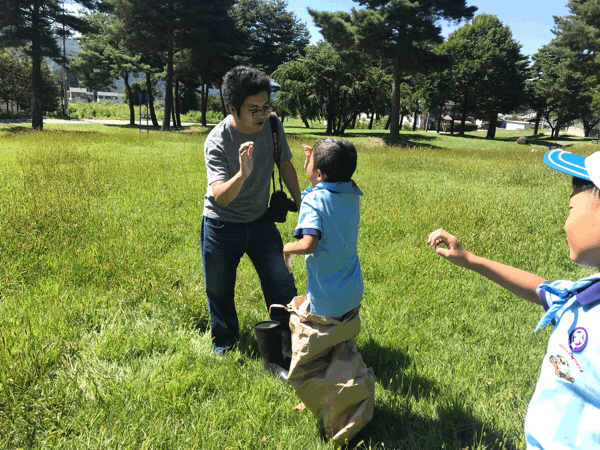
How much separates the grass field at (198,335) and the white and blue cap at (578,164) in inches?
69.7

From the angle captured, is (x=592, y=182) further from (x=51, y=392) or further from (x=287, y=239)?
(x=287, y=239)

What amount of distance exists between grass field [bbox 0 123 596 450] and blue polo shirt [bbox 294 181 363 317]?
83 centimetres

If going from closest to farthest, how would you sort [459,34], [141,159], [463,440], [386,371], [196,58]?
[463,440]
[386,371]
[141,159]
[196,58]
[459,34]

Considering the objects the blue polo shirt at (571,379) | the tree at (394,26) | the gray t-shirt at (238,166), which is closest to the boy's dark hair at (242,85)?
the gray t-shirt at (238,166)

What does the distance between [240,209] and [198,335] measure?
130cm

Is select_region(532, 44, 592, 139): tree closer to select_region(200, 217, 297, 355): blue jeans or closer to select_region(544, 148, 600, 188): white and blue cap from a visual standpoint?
select_region(200, 217, 297, 355): blue jeans

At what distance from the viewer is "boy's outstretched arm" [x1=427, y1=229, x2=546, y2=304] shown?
1425 millimetres

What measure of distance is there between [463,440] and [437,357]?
2.63 ft

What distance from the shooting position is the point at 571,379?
3.36 feet

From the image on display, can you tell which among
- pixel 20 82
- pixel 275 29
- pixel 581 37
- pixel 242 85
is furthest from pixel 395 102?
pixel 20 82

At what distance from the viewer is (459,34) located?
45.3 meters

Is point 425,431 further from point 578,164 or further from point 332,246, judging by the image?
point 578,164

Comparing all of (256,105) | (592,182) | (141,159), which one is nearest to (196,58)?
(141,159)

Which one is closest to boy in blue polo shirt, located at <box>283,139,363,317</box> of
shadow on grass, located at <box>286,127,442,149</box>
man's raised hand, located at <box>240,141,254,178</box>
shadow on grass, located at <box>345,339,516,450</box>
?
man's raised hand, located at <box>240,141,254,178</box>
